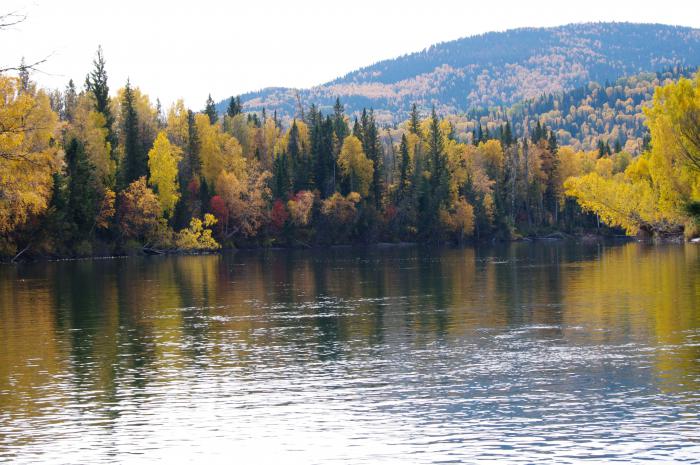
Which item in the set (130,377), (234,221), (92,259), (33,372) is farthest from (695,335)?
(234,221)

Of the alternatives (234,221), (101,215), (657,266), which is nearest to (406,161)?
(234,221)

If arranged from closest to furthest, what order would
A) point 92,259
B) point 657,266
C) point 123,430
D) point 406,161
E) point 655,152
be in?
1. point 123,430
2. point 657,266
3. point 655,152
4. point 92,259
5. point 406,161

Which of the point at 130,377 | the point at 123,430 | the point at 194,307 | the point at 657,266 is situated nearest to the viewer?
the point at 123,430

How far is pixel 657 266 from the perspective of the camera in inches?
2859

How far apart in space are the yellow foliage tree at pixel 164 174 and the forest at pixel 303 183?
17 cm

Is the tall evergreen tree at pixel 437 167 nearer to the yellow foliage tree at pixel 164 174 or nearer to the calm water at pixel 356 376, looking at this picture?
the yellow foliage tree at pixel 164 174

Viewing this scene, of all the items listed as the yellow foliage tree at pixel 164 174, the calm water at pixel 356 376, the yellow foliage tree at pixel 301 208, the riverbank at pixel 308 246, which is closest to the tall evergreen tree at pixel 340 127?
the riverbank at pixel 308 246

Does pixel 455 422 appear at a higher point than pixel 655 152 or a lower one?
lower

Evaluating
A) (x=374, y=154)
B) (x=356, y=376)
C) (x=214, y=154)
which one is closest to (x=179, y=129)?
(x=214, y=154)

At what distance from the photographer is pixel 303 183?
150 metres

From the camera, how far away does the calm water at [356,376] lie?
64.6ft

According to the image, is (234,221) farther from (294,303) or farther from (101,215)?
(294,303)

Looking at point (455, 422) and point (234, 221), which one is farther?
point (234, 221)

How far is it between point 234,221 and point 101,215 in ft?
97.2
